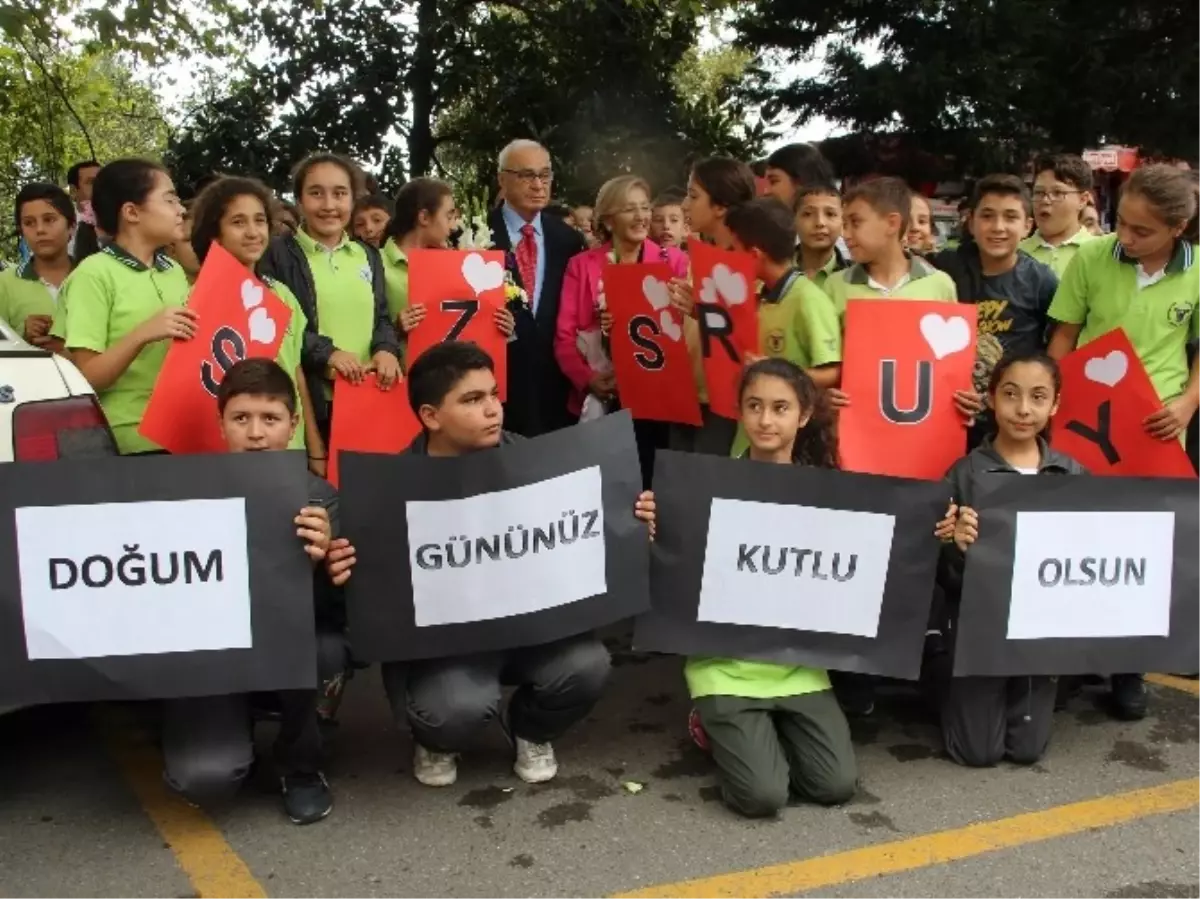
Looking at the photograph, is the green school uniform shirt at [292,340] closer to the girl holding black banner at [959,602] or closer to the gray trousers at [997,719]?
the girl holding black banner at [959,602]

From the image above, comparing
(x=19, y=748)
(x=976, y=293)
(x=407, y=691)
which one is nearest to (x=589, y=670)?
(x=407, y=691)

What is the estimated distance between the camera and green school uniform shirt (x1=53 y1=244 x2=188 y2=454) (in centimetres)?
357

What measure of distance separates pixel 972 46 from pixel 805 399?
11.8m

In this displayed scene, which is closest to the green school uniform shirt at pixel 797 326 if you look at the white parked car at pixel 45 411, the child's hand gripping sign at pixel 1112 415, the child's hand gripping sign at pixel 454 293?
the child's hand gripping sign at pixel 1112 415

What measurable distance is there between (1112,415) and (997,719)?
113 cm

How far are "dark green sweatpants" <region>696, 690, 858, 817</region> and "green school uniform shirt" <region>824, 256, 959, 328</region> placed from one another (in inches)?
54.0

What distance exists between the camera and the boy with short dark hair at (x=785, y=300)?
12.9 feet

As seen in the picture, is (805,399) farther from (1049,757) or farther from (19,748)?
(19,748)

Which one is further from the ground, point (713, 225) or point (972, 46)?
point (972, 46)

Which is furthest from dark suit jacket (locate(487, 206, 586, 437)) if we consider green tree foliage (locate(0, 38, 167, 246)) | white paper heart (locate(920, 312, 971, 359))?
green tree foliage (locate(0, 38, 167, 246))

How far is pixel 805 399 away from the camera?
349cm

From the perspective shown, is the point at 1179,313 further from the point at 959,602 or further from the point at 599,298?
the point at 599,298

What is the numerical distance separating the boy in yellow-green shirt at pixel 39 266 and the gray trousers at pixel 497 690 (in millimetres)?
2516

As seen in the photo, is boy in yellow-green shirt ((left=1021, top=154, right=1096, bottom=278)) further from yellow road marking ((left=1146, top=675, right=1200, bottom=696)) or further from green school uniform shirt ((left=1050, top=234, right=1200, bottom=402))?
yellow road marking ((left=1146, top=675, right=1200, bottom=696))
